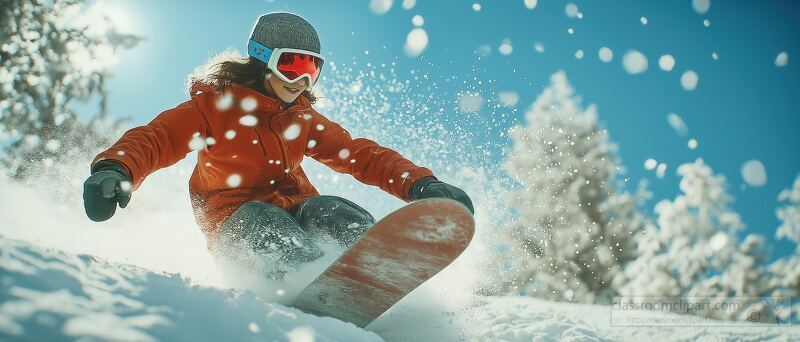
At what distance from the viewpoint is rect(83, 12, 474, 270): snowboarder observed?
2447 millimetres

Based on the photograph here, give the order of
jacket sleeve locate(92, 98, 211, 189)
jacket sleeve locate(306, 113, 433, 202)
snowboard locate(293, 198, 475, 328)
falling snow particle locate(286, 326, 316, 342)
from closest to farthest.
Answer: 1. falling snow particle locate(286, 326, 316, 342)
2. snowboard locate(293, 198, 475, 328)
3. jacket sleeve locate(92, 98, 211, 189)
4. jacket sleeve locate(306, 113, 433, 202)

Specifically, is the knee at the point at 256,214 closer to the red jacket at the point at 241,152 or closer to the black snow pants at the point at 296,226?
the black snow pants at the point at 296,226

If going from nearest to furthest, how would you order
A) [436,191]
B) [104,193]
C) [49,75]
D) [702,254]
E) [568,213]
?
[104,193] → [436,191] → [49,75] → [568,213] → [702,254]

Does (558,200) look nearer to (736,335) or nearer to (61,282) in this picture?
(736,335)

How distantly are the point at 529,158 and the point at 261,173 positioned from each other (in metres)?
9.59

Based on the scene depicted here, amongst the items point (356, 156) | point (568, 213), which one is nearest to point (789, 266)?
point (568, 213)

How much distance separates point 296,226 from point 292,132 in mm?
711

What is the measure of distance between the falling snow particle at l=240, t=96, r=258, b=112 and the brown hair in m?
0.18

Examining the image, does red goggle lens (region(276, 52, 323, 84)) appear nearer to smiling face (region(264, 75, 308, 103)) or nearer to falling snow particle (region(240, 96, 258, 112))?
smiling face (region(264, 75, 308, 103))

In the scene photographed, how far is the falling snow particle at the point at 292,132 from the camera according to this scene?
9.60 ft

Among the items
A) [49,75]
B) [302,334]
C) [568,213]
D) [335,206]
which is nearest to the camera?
[302,334]

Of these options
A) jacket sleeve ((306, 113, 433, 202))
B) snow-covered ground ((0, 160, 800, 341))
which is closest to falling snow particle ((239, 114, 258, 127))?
jacket sleeve ((306, 113, 433, 202))

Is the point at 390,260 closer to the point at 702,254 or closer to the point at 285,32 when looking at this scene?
the point at 285,32

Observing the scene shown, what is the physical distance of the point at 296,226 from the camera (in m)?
2.51
